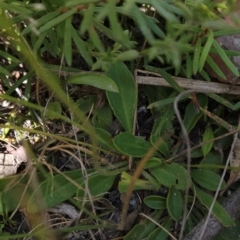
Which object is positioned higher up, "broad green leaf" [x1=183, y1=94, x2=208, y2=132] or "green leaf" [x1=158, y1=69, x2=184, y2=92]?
"green leaf" [x1=158, y1=69, x2=184, y2=92]

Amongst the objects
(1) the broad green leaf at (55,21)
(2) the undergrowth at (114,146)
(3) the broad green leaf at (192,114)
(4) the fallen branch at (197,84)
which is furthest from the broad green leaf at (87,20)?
(3) the broad green leaf at (192,114)

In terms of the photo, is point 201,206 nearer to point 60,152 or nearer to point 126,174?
point 126,174

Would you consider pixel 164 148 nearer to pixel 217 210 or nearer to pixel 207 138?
pixel 207 138

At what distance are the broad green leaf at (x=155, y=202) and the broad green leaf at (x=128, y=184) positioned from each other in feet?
0.12

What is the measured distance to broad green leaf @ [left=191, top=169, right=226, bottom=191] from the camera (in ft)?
5.00

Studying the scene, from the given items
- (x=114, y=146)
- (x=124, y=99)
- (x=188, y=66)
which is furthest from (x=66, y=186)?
(x=188, y=66)

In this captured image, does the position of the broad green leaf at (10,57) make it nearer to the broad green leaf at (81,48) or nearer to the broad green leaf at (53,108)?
the broad green leaf at (53,108)

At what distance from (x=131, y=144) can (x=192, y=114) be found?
9.7 inches

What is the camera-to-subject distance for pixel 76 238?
5.12 ft

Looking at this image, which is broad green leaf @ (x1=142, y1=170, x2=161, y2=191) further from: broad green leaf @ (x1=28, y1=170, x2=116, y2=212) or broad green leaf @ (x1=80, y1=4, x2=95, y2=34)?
broad green leaf @ (x1=80, y1=4, x2=95, y2=34)

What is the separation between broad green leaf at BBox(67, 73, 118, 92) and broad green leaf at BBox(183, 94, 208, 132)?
0.92 ft

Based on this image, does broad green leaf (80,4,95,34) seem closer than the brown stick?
Yes

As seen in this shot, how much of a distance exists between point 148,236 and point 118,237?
0.11m

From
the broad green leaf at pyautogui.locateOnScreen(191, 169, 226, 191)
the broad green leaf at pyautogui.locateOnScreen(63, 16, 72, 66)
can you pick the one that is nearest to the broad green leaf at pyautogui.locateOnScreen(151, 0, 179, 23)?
the broad green leaf at pyautogui.locateOnScreen(63, 16, 72, 66)
